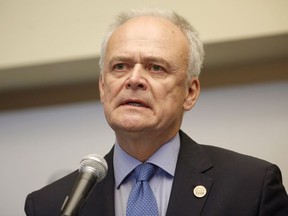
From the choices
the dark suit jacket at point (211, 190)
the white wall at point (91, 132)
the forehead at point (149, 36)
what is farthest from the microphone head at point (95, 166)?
the white wall at point (91, 132)

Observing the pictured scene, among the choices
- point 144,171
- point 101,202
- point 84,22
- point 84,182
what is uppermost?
point 84,22

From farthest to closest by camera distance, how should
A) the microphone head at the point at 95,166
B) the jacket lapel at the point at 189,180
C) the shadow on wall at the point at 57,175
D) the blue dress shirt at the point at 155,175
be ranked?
1. the shadow on wall at the point at 57,175
2. the blue dress shirt at the point at 155,175
3. the jacket lapel at the point at 189,180
4. the microphone head at the point at 95,166

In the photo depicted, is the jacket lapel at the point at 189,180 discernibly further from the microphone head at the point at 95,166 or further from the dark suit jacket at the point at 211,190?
the microphone head at the point at 95,166

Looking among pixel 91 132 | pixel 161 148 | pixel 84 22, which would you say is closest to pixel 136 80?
pixel 161 148

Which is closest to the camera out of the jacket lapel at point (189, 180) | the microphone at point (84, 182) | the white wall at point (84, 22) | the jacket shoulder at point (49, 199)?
the microphone at point (84, 182)

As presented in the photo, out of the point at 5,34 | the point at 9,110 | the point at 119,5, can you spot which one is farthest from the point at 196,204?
the point at 9,110

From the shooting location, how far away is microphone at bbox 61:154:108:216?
1133 millimetres

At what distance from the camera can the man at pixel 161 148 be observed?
1.67 metres

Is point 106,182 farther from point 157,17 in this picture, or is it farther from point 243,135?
point 243,135

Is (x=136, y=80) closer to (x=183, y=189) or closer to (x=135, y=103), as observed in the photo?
(x=135, y=103)

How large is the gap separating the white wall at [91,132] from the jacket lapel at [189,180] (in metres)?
0.74

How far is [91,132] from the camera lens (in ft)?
9.18

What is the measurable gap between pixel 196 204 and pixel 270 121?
1.09 m

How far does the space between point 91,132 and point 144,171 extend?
1.10 meters
